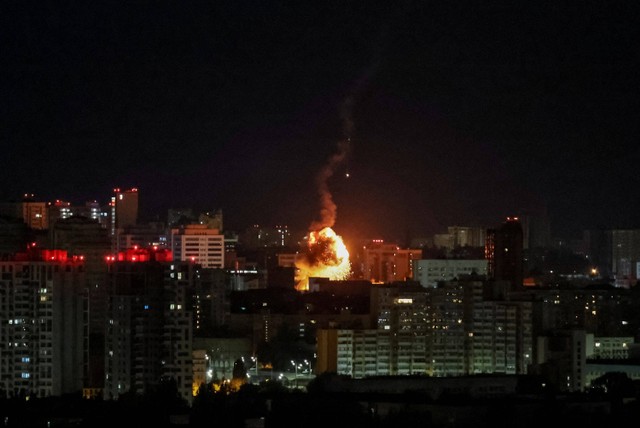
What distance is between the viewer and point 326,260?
33500 millimetres

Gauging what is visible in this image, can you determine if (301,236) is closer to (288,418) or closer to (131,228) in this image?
(131,228)

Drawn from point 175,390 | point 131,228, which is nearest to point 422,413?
point 175,390

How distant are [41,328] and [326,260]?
11.8m

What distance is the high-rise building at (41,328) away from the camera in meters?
21.8

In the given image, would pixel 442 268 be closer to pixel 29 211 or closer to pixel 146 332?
pixel 29 211

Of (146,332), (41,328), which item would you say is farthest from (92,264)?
(146,332)

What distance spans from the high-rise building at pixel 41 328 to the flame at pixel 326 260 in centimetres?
1068

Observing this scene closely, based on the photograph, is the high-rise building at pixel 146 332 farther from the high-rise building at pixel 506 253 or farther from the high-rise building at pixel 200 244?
the high-rise building at pixel 200 244

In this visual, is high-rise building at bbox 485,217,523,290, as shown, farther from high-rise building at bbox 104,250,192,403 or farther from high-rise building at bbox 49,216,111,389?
high-rise building at bbox 104,250,192,403

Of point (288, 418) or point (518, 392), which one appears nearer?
point (288, 418)

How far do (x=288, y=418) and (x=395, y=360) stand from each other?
5.27m

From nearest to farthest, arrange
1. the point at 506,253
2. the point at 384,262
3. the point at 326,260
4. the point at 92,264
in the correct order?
the point at 92,264 → the point at 506,253 → the point at 326,260 → the point at 384,262

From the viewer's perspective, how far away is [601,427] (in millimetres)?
18547

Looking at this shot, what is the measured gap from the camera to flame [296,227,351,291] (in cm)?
3319
